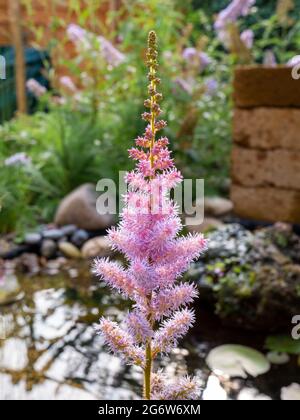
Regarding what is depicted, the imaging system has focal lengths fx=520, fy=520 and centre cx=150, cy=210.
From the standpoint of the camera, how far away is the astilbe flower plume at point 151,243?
21.5 inches

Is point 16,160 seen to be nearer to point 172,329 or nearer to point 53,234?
point 53,234

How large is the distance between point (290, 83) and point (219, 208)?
0.69 metres

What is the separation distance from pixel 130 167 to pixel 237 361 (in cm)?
57

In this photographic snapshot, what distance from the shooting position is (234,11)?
2012mm

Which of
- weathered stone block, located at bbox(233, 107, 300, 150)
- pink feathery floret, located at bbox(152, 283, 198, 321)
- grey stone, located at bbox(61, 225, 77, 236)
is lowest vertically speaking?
grey stone, located at bbox(61, 225, 77, 236)

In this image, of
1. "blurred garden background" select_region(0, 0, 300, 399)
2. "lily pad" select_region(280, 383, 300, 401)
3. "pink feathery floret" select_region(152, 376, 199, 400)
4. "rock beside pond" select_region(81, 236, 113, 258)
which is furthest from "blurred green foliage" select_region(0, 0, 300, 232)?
"pink feathery floret" select_region(152, 376, 199, 400)

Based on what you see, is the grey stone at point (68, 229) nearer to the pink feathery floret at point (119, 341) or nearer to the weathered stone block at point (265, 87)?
the weathered stone block at point (265, 87)

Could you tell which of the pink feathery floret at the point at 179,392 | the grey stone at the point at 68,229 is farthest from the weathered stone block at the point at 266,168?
the pink feathery floret at the point at 179,392

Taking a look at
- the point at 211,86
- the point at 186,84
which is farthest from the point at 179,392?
the point at 211,86

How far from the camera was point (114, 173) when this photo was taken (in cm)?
238

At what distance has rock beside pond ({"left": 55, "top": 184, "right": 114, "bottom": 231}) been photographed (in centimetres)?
255

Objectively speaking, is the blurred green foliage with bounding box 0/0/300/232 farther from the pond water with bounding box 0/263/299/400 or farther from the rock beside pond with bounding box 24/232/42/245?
the pond water with bounding box 0/263/299/400

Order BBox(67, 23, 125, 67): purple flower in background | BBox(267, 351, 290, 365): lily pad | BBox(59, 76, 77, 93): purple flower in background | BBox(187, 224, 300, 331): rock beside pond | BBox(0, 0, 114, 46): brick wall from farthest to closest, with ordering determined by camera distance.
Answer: BBox(0, 0, 114, 46): brick wall → BBox(59, 76, 77, 93): purple flower in background → BBox(67, 23, 125, 67): purple flower in background → BBox(187, 224, 300, 331): rock beside pond → BBox(267, 351, 290, 365): lily pad

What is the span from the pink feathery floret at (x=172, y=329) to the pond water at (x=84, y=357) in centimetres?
35
